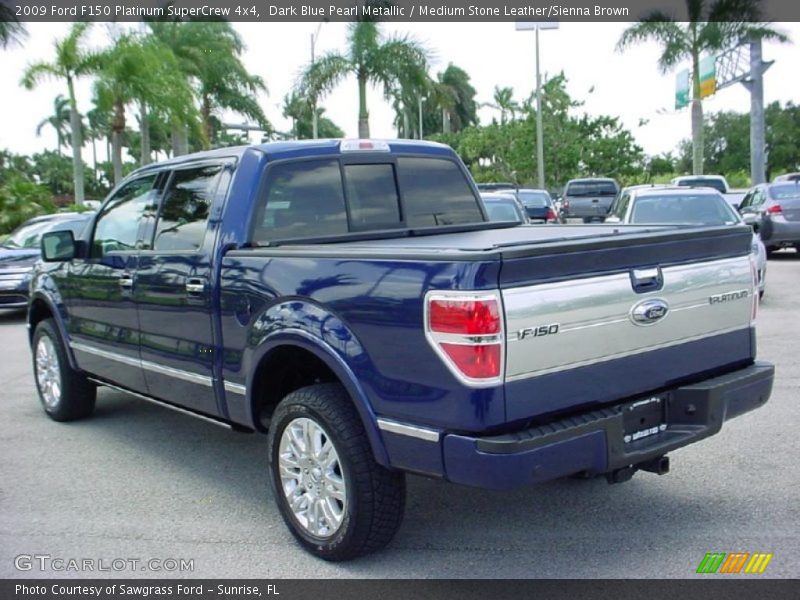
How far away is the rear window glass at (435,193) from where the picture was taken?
18.2 feet

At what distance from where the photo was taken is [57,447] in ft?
20.5

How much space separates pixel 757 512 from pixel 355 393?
227 centimetres

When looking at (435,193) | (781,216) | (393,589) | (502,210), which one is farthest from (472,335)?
(781,216)

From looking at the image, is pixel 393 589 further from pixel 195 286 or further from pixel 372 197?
pixel 372 197

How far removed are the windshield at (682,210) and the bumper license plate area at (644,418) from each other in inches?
296

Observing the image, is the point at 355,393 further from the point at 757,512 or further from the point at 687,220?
the point at 687,220

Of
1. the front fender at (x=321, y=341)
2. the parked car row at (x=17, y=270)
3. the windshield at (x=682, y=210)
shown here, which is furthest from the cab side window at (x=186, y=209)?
the parked car row at (x=17, y=270)

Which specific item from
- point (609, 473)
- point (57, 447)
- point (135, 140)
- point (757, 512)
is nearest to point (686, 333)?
point (609, 473)

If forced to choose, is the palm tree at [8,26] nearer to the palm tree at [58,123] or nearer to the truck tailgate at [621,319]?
the truck tailgate at [621,319]

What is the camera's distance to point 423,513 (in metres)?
4.71

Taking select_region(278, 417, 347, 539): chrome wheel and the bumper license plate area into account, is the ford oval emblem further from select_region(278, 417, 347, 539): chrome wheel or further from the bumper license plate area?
select_region(278, 417, 347, 539): chrome wheel

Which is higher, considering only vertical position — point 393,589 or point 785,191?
point 785,191

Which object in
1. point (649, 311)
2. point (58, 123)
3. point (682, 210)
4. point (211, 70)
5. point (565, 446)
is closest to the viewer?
point (565, 446)

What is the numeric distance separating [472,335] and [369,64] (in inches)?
882
